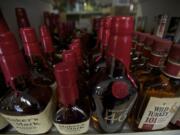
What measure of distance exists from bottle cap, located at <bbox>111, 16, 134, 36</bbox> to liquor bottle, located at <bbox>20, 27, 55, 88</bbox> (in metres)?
0.17

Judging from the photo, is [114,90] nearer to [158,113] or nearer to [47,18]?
[158,113]

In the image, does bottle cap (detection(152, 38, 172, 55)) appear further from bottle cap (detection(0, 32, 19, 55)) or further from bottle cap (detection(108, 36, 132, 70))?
bottle cap (detection(0, 32, 19, 55))

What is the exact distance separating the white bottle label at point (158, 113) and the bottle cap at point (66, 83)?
17cm

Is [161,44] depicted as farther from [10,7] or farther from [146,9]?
[10,7]

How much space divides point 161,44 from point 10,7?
2.07ft

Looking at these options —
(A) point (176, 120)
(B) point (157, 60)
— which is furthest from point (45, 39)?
(A) point (176, 120)

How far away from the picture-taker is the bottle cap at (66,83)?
25 cm

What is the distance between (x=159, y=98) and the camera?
33 cm

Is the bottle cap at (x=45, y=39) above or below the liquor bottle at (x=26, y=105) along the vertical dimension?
above

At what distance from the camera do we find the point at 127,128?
40cm

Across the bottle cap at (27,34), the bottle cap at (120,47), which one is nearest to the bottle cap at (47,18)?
the bottle cap at (27,34)

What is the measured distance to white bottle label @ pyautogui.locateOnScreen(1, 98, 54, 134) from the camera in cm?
33

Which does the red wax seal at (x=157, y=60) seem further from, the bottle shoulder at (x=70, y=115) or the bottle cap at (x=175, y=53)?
the bottle shoulder at (x=70, y=115)

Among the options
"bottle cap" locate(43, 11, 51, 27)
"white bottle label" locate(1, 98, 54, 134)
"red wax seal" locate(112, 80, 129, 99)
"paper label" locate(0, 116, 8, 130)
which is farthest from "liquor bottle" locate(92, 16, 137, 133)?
"bottle cap" locate(43, 11, 51, 27)
